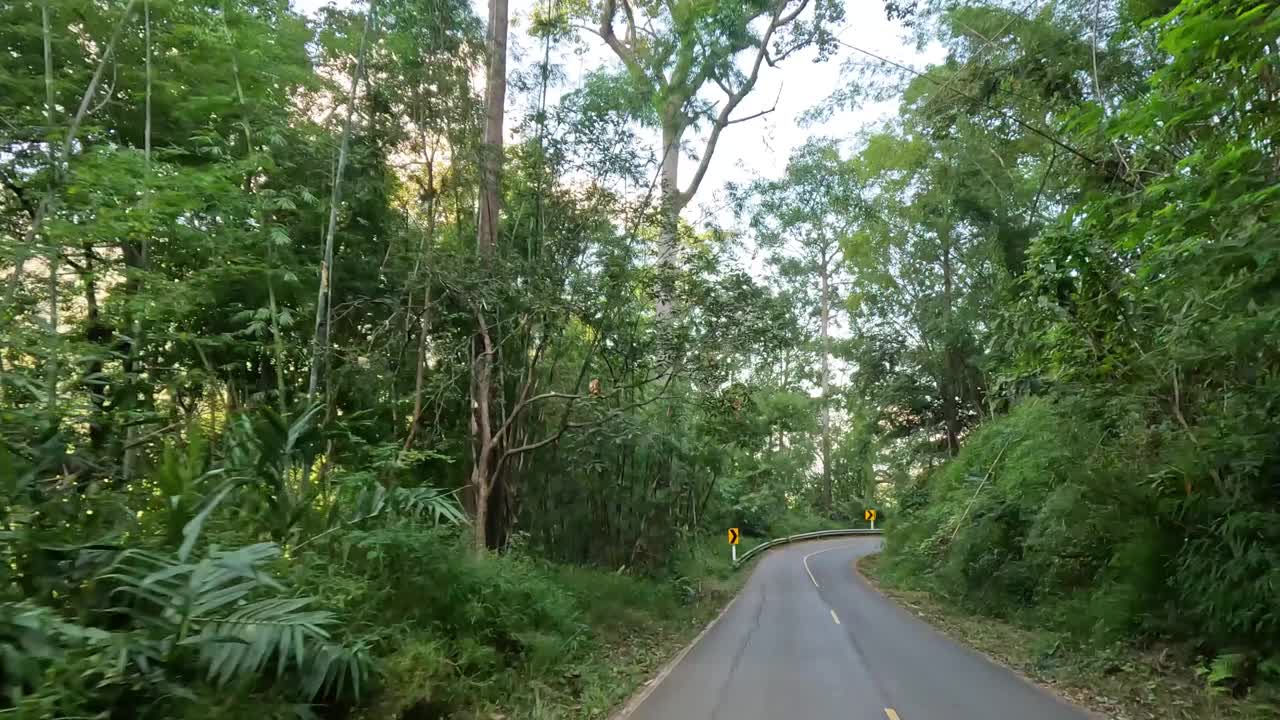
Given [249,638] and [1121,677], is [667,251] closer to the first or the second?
[1121,677]

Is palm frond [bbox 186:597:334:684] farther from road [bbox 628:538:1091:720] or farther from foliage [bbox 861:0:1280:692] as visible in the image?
foliage [bbox 861:0:1280:692]

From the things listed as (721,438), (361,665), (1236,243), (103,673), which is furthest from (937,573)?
(103,673)

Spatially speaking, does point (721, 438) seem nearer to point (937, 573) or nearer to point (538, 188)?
point (538, 188)

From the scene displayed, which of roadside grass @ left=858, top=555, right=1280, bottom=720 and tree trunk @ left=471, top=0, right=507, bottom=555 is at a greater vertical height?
tree trunk @ left=471, top=0, right=507, bottom=555

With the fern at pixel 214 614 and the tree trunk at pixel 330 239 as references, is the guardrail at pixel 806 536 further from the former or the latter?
the fern at pixel 214 614

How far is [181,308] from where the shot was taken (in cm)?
815

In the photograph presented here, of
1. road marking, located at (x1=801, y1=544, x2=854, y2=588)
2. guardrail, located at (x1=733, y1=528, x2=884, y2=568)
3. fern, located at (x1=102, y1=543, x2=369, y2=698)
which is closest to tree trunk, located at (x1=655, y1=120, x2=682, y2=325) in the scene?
fern, located at (x1=102, y1=543, x2=369, y2=698)

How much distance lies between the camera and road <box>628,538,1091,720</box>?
732cm

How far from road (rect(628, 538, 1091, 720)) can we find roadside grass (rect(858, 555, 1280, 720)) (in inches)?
16.2

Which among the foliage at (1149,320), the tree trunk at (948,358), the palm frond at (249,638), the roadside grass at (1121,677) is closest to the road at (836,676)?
the roadside grass at (1121,677)

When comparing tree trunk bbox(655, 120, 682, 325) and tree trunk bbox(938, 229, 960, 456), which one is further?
tree trunk bbox(938, 229, 960, 456)

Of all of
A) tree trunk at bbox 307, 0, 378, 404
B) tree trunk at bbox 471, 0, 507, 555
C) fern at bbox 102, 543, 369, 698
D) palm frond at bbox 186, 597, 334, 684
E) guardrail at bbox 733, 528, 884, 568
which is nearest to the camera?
fern at bbox 102, 543, 369, 698

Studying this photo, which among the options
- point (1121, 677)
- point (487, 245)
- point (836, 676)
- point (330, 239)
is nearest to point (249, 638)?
point (330, 239)

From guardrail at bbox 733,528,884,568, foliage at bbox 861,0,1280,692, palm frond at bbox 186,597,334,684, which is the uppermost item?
foliage at bbox 861,0,1280,692
